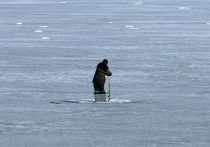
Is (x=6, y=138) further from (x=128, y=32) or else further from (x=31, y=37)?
(x=128, y=32)

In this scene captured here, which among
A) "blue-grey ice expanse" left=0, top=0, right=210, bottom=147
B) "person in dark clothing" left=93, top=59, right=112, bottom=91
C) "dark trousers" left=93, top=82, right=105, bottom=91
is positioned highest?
"person in dark clothing" left=93, top=59, right=112, bottom=91

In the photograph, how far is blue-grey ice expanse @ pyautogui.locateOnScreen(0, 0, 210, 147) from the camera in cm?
1944

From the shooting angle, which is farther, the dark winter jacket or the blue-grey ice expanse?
the dark winter jacket

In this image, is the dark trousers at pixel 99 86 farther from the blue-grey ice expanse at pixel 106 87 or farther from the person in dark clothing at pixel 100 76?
the blue-grey ice expanse at pixel 106 87

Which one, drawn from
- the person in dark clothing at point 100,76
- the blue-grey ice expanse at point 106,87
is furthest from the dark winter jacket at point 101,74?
the blue-grey ice expanse at point 106,87

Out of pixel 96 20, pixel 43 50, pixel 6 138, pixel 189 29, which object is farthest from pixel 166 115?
pixel 96 20

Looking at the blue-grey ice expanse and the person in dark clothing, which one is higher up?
the person in dark clothing

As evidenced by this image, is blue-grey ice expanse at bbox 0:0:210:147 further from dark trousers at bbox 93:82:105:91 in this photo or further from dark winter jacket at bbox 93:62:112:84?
dark winter jacket at bbox 93:62:112:84

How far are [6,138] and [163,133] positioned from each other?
4.05m

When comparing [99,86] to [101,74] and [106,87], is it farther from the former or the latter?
[106,87]

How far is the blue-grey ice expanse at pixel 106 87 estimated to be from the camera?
19438 millimetres

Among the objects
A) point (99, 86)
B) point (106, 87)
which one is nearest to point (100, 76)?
point (99, 86)

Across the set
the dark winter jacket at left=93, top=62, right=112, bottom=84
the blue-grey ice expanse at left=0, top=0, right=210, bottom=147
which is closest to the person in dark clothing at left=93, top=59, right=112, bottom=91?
the dark winter jacket at left=93, top=62, right=112, bottom=84

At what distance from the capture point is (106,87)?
3064 cm
